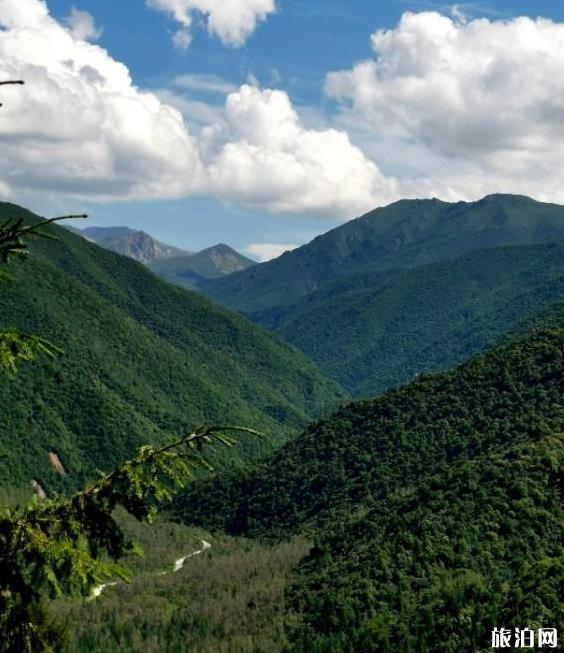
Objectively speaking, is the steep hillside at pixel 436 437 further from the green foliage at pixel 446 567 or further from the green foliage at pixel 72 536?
the green foliage at pixel 72 536

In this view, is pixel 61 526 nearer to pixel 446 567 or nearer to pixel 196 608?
pixel 446 567

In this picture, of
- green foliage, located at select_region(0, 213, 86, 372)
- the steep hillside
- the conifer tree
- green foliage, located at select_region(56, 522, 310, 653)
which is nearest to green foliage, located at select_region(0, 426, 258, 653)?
the conifer tree

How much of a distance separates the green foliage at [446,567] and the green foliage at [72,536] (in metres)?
76.2

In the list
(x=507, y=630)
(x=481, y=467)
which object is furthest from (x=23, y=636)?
(x=481, y=467)

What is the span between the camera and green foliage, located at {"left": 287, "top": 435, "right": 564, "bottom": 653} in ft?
299

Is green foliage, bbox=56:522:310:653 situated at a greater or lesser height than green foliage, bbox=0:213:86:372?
lesser

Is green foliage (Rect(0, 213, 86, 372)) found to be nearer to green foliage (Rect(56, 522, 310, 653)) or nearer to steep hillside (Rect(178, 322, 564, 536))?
green foliage (Rect(56, 522, 310, 653))

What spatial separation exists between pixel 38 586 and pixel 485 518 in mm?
109618

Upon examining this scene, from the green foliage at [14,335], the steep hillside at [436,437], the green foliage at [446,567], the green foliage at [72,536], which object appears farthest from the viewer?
the steep hillside at [436,437]

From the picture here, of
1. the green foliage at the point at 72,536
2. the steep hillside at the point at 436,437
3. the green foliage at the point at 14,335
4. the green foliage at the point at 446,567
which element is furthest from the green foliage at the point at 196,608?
the green foliage at the point at 14,335

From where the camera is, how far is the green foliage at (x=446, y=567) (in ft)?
299

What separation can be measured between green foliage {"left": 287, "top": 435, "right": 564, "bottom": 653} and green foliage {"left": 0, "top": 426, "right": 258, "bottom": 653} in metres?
76.2

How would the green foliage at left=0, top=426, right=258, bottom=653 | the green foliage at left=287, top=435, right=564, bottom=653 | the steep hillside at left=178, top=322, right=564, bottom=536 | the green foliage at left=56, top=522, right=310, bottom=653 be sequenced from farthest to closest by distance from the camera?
1. the steep hillside at left=178, top=322, right=564, bottom=536
2. the green foliage at left=56, top=522, right=310, bottom=653
3. the green foliage at left=287, top=435, right=564, bottom=653
4. the green foliage at left=0, top=426, right=258, bottom=653

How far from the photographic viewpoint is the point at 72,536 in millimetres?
18578
